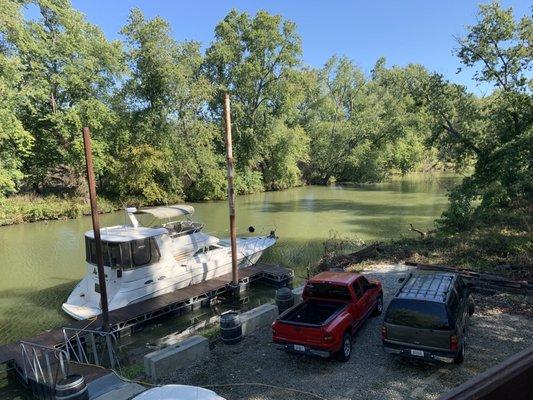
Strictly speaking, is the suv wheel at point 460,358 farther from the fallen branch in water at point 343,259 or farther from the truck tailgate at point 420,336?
the fallen branch in water at point 343,259

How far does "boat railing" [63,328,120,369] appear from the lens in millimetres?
10797

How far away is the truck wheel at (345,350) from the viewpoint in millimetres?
8906

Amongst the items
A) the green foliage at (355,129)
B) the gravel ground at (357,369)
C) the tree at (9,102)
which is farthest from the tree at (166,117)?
the gravel ground at (357,369)

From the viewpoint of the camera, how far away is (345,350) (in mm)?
8977

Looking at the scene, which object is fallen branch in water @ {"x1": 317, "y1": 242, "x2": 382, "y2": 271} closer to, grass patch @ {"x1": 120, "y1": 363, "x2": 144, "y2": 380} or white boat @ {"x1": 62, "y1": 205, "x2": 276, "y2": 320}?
white boat @ {"x1": 62, "y1": 205, "x2": 276, "y2": 320}

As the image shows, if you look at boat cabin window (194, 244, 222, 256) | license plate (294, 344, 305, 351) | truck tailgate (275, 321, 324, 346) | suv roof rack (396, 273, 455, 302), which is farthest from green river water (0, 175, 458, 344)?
suv roof rack (396, 273, 455, 302)

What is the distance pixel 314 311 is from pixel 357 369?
1.85 metres

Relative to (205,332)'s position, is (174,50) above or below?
above

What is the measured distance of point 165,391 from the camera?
20.5 ft

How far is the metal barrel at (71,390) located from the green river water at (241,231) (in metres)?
5.87

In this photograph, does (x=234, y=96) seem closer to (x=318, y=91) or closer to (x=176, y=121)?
(x=176, y=121)

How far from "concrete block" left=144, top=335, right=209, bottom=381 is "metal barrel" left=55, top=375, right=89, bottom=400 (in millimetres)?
1742

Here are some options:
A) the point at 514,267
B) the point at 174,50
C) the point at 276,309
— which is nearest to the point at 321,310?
the point at 276,309

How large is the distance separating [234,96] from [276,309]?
4142 centimetres
